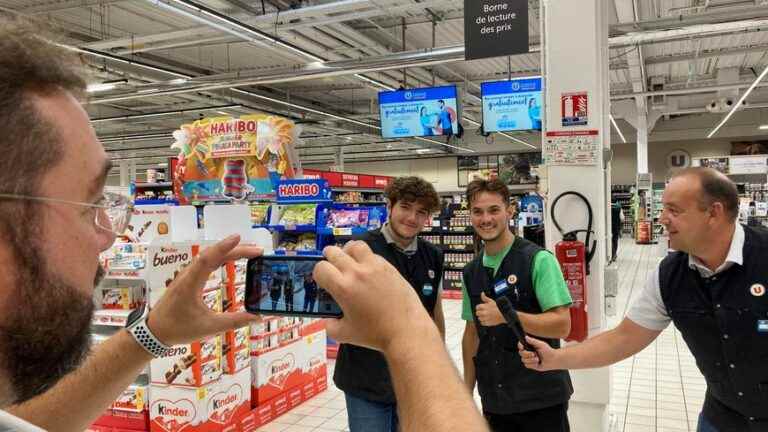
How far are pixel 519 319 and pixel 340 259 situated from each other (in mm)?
1867

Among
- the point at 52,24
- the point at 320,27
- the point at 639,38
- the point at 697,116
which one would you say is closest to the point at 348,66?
the point at 320,27

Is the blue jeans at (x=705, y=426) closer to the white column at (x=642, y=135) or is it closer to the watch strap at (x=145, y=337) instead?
the watch strap at (x=145, y=337)

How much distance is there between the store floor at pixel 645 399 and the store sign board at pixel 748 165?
819 cm

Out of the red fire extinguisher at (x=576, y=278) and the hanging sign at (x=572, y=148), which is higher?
the hanging sign at (x=572, y=148)

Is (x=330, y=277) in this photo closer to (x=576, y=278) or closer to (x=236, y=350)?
(x=576, y=278)

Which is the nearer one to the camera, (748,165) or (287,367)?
(287,367)

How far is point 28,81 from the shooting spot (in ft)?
2.45

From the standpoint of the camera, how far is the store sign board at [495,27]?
194 inches

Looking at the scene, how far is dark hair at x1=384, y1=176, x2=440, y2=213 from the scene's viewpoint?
302 cm

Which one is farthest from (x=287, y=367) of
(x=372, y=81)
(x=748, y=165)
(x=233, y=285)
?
(x=748, y=165)

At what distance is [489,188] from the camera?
3068 millimetres

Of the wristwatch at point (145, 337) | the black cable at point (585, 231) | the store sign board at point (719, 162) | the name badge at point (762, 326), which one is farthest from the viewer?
the store sign board at point (719, 162)

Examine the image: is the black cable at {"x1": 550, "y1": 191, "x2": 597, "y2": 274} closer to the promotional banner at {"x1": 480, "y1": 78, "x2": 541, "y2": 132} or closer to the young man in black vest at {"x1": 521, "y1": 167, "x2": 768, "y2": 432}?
the young man in black vest at {"x1": 521, "y1": 167, "x2": 768, "y2": 432}

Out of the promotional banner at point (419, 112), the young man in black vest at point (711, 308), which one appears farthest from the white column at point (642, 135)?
the young man in black vest at point (711, 308)
